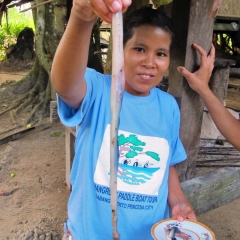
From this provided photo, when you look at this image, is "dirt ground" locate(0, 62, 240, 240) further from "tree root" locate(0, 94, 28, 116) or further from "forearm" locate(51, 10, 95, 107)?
"forearm" locate(51, 10, 95, 107)

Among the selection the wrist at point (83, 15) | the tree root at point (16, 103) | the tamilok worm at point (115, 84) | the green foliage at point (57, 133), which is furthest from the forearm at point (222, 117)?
the tree root at point (16, 103)

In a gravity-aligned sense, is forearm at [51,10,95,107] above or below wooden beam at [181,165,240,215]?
above

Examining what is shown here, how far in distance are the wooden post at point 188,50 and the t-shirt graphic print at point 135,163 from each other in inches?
22.0

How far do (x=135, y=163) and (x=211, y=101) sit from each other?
63 cm

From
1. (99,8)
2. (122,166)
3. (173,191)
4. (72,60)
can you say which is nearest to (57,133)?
(173,191)

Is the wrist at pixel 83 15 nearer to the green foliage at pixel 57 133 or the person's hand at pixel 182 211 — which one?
the person's hand at pixel 182 211

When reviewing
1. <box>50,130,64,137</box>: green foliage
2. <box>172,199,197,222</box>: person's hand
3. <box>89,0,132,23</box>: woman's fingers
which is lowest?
<box>50,130,64,137</box>: green foliage

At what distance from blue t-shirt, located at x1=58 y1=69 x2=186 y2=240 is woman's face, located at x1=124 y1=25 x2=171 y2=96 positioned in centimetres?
9

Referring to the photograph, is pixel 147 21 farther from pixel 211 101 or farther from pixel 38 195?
pixel 38 195

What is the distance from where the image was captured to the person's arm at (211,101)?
67.4 inches

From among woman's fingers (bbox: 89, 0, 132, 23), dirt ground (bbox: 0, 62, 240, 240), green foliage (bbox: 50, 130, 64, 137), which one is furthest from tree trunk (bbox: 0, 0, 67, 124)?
woman's fingers (bbox: 89, 0, 132, 23)

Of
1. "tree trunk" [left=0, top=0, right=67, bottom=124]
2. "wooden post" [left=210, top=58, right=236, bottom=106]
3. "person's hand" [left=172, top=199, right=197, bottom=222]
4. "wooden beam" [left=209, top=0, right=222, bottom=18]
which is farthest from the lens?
"tree trunk" [left=0, top=0, right=67, bottom=124]

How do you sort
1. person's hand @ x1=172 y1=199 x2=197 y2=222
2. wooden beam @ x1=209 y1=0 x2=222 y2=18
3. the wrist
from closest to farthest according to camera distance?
the wrist → person's hand @ x1=172 y1=199 x2=197 y2=222 → wooden beam @ x1=209 y1=0 x2=222 y2=18

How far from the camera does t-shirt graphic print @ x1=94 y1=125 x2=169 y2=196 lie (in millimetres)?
1307
